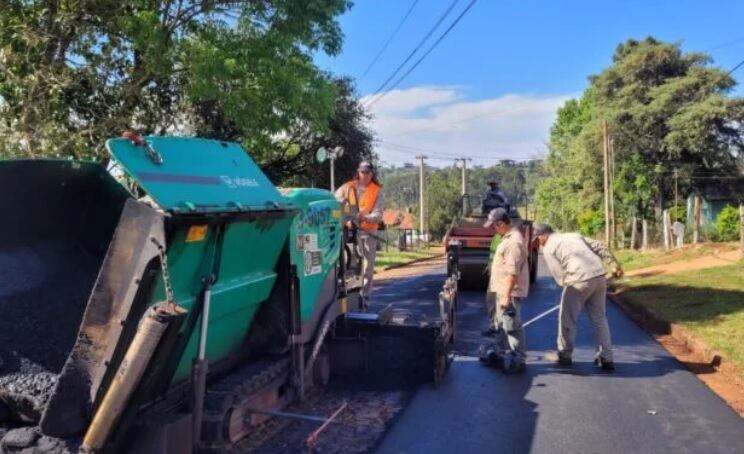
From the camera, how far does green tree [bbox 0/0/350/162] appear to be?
9969 millimetres

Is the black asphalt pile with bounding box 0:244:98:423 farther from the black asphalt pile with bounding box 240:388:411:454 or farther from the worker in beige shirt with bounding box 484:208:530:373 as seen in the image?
the worker in beige shirt with bounding box 484:208:530:373

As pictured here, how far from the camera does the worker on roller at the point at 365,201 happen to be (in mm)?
7863

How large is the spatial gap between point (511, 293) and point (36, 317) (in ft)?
15.9

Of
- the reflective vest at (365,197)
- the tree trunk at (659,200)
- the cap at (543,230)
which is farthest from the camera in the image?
the tree trunk at (659,200)

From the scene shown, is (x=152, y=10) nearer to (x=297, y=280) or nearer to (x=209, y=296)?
(x=297, y=280)

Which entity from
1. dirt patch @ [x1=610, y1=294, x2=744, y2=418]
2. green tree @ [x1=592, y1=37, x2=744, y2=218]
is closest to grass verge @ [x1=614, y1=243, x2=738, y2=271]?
green tree @ [x1=592, y1=37, x2=744, y2=218]

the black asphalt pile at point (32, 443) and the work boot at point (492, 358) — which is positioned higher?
the black asphalt pile at point (32, 443)

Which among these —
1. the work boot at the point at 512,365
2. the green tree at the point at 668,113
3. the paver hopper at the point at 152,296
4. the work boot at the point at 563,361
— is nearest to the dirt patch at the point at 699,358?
the work boot at the point at 563,361

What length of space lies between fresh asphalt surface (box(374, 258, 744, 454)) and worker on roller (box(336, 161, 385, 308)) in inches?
58.5

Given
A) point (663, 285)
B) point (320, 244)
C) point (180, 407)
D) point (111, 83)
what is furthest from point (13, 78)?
point (663, 285)

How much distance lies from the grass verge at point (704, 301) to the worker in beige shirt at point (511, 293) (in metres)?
2.19

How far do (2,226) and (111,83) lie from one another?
778 cm

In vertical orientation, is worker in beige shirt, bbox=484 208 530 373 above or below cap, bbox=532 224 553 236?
below

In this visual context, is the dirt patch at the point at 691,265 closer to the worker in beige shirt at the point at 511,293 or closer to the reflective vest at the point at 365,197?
the worker in beige shirt at the point at 511,293
